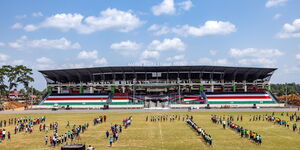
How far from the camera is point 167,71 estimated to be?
324 feet

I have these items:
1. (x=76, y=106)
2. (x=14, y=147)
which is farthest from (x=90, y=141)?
(x=76, y=106)

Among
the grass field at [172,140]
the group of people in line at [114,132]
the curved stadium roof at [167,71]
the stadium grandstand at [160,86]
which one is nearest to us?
the grass field at [172,140]

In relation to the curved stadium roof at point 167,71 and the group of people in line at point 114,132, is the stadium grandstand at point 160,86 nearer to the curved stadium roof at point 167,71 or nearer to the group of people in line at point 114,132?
the curved stadium roof at point 167,71

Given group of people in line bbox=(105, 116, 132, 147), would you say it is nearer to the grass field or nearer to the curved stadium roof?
the grass field

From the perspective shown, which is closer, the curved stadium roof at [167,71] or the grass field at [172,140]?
the grass field at [172,140]

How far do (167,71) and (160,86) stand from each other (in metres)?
6.53

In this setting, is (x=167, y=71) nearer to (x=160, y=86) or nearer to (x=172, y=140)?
(x=160, y=86)

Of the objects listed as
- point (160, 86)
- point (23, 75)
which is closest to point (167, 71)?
point (160, 86)

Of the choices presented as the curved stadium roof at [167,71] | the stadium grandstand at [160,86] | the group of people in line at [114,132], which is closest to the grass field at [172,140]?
the group of people in line at [114,132]

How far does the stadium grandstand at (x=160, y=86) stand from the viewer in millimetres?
93062

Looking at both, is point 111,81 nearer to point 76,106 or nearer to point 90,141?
point 76,106

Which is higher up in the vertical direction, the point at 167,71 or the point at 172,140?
the point at 167,71

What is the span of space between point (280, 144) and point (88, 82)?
294ft

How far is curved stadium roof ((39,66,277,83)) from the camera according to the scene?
95375mm
